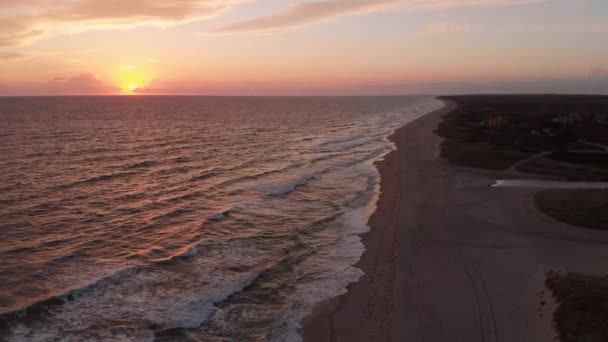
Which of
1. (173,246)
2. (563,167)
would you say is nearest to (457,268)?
(173,246)

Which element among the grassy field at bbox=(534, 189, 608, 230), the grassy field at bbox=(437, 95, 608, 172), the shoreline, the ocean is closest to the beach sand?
the shoreline

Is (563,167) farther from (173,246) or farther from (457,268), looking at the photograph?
(173,246)

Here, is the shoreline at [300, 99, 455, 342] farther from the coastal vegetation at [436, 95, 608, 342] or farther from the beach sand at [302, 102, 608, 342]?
the coastal vegetation at [436, 95, 608, 342]

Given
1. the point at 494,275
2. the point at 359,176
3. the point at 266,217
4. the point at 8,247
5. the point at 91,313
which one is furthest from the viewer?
the point at 359,176

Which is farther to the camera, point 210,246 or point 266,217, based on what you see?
point 266,217

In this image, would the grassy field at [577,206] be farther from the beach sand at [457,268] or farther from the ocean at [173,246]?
the ocean at [173,246]

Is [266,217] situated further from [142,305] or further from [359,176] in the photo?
[359,176]

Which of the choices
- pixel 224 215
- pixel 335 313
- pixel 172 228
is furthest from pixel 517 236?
pixel 172 228

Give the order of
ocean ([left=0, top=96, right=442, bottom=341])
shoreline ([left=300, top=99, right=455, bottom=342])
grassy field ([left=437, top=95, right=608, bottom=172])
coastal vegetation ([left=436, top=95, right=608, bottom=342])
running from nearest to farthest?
coastal vegetation ([left=436, top=95, right=608, bottom=342]) < shoreline ([left=300, top=99, right=455, bottom=342]) < ocean ([left=0, top=96, right=442, bottom=341]) < grassy field ([left=437, top=95, right=608, bottom=172])
